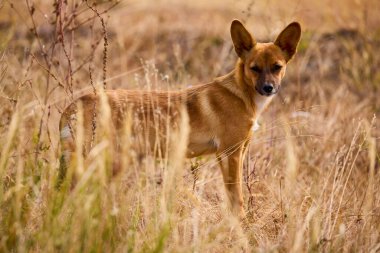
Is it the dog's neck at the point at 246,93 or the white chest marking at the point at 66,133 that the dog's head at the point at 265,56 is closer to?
the dog's neck at the point at 246,93

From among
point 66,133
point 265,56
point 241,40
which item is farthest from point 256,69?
point 66,133

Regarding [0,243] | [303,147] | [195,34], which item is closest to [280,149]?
[303,147]

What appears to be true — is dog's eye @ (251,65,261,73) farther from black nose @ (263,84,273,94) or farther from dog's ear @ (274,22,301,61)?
dog's ear @ (274,22,301,61)

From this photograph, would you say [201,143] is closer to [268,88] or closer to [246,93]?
[246,93]

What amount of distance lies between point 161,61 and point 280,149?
13.4 ft

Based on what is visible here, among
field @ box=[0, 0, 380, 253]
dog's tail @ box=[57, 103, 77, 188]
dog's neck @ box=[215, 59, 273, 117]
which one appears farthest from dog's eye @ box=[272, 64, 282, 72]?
dog's tail @ box=[57, 103, 77, 188]

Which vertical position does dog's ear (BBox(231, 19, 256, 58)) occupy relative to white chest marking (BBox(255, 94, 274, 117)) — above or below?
above

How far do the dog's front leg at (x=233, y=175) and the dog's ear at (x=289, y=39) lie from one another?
107 cm

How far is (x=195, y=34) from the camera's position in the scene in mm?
10508

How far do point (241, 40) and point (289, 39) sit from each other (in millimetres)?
447

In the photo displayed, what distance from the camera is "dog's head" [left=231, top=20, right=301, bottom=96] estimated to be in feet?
16.2

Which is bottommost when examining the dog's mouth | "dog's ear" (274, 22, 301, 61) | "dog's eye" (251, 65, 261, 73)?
the dog's mouth

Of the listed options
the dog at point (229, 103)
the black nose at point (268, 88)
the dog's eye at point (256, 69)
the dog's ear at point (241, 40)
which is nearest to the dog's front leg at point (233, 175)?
the dog at point (229, 103)

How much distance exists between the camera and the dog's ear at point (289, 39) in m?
5.09
